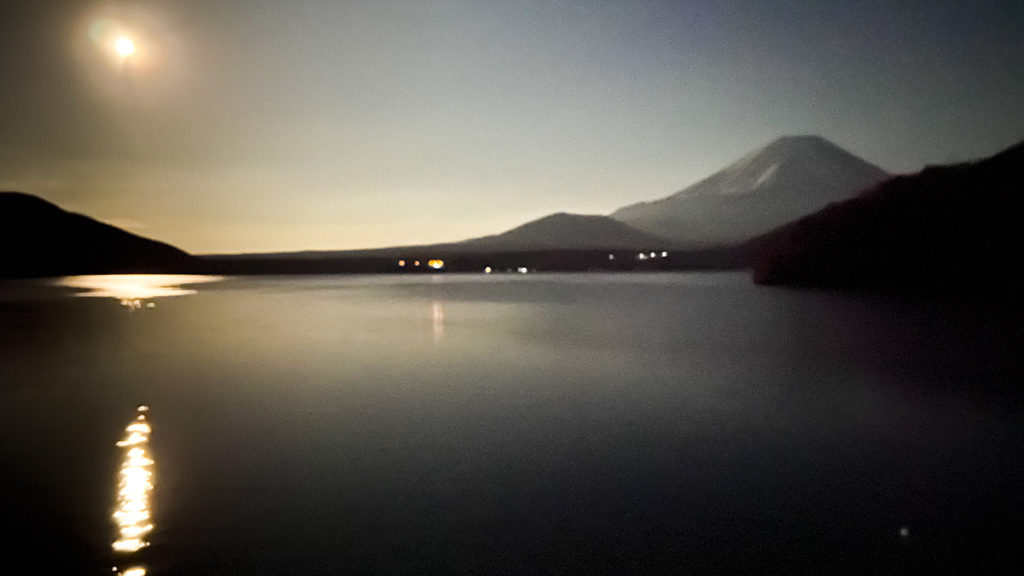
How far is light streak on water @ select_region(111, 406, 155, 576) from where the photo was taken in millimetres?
5109

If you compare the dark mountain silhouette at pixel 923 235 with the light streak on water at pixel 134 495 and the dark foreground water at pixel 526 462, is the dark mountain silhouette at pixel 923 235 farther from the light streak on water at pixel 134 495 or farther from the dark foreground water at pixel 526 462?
the light streak on water at pixel 134 495

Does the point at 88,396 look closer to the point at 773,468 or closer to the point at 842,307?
the point at 773,468

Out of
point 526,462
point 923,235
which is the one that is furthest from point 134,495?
point 923,235

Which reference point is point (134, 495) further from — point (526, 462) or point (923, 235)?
point (923, 235)

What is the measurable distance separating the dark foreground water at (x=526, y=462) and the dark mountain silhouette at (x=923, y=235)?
51826mm

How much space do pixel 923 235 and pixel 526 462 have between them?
73.1 meters

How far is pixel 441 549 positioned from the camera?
5.11 m

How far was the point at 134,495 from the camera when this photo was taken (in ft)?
20.8

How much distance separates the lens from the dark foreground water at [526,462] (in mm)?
5035

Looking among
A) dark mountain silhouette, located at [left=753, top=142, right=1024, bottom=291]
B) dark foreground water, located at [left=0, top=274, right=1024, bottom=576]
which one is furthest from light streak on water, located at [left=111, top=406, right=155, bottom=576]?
dark mountain silhouette, located at [left=753, top=142, right=1024, bottom=291]

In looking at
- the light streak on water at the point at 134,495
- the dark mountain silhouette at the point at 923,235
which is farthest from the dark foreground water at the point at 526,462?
the dark mountain silhouette at the point at 923,235

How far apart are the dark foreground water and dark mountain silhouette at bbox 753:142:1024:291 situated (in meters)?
51.8

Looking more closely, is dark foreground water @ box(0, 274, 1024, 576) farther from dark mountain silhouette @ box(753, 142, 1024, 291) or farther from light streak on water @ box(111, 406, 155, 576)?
dark mountain silhouette @ box(753, 142, 1024, 291)

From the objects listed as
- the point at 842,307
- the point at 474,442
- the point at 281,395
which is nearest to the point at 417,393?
the point at 281,395
